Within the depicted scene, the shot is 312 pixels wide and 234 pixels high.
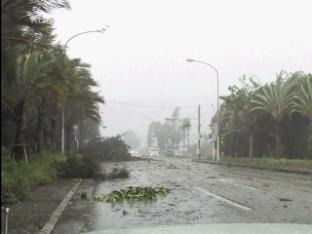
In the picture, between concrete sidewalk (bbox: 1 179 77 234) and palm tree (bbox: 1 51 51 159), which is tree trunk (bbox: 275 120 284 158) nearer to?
palm tree (bbox: 1 51 51 159)

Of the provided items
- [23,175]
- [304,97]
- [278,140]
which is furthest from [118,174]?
[278,140]

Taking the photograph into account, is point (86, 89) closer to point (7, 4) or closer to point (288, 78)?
point (288, 78)

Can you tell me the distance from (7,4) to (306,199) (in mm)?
9448

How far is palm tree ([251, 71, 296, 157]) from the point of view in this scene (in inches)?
1847

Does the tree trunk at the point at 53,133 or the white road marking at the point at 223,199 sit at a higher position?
the tree trunk at the point at 53,133

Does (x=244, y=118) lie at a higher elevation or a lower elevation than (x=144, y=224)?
higher

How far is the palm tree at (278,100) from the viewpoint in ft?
154

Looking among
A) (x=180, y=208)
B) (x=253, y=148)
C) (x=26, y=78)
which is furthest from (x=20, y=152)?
(x=253, y=148)

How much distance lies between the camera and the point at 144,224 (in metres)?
10.8

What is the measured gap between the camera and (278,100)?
47.1m

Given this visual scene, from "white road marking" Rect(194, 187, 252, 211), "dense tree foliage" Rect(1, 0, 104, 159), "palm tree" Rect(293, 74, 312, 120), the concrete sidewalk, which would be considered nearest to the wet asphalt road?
"white road marking" Rect(194, 187, 252, 211)

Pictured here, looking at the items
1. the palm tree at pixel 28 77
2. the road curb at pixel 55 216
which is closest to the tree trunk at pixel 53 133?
the palm tree at pixel 28 77

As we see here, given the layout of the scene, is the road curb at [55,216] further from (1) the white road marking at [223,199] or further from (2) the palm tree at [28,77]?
(2) the palm tree at [28,77]

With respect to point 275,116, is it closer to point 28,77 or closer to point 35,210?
point 28,77
